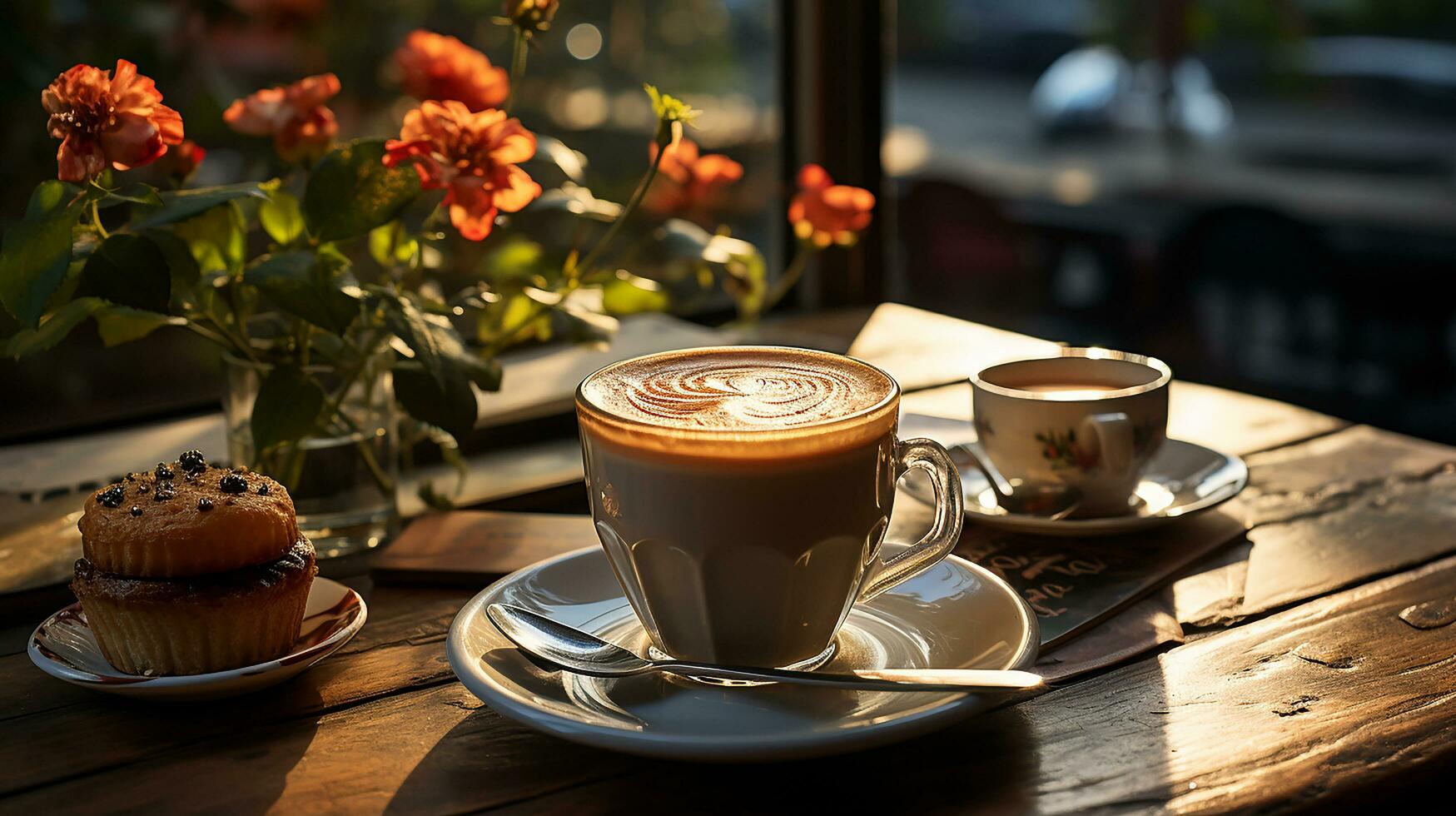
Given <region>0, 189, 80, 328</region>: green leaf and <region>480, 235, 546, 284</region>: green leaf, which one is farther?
<region>480, 235, 546, 284</region>: green leaf

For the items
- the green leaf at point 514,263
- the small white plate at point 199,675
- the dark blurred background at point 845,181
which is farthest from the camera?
the dark blurred background at point 845,181

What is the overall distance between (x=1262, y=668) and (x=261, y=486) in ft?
2.04

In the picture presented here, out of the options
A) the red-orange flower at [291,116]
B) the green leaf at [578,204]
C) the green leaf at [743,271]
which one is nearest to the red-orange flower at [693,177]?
the green leaf at [743,271]

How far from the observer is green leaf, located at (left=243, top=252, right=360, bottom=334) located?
909mm

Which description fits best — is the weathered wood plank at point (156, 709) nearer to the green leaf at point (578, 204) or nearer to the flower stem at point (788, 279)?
the green leaf at point (578, 204)

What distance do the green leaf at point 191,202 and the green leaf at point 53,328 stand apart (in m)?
0.08

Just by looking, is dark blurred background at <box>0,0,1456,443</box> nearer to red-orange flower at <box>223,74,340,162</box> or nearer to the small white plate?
red-orange flower at <box>223,74,340,162</box>

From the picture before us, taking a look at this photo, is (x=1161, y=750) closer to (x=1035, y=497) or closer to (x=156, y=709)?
(x=1035, y=497)

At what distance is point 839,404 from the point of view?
78cm

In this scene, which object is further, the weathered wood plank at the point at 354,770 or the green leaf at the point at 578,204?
the green leaf at the point at 578,204

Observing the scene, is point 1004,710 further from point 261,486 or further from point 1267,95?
point 1267,95

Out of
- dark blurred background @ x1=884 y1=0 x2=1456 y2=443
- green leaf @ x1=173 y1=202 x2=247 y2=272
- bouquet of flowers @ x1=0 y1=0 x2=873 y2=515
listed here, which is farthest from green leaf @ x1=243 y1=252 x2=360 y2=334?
dark blurred background @ x1=884 y1=0 x2=1456 y2=443

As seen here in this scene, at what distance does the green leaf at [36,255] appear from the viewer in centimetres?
85

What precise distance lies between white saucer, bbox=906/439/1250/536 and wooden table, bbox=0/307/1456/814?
75 mm
